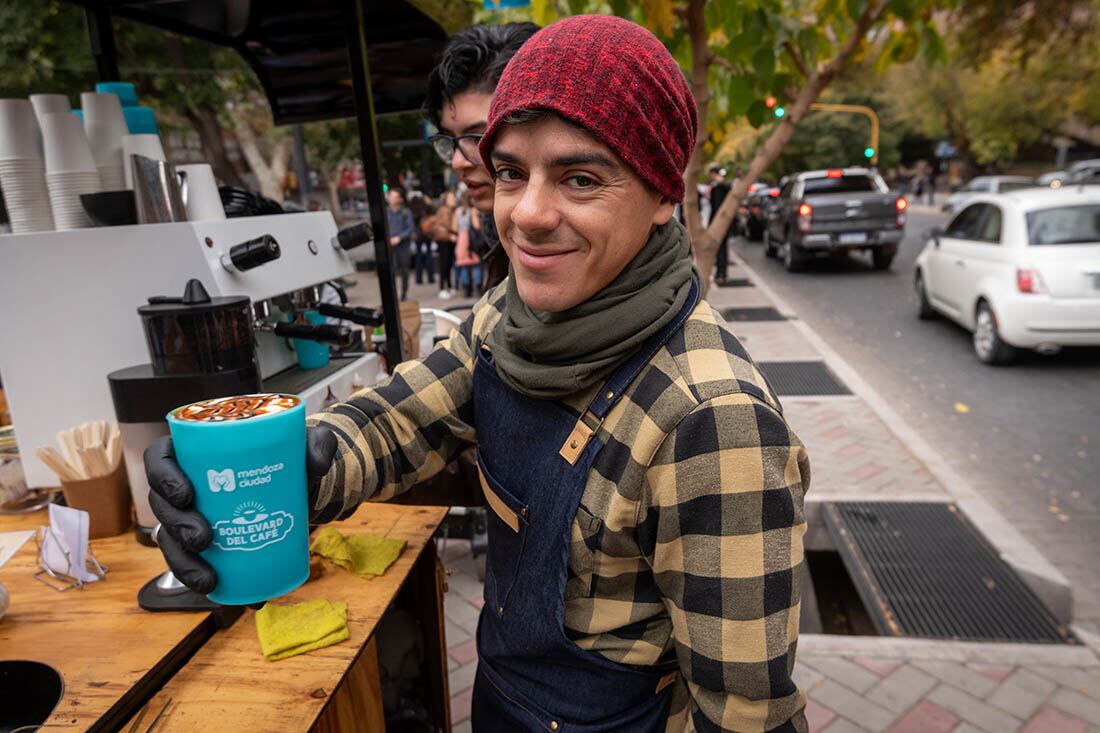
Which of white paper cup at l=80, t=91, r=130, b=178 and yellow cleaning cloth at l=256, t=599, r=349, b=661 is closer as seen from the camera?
yellow cleaning cloth at l=256, t=599, r=349, b=661

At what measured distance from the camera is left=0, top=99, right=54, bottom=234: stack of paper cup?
5.89 ft

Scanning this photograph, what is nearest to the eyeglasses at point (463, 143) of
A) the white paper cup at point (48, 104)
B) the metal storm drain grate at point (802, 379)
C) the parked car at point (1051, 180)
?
the white paper cup at point (48, 104)

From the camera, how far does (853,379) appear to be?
291 inches

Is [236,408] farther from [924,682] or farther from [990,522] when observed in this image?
[990,522]

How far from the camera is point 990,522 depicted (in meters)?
4.21

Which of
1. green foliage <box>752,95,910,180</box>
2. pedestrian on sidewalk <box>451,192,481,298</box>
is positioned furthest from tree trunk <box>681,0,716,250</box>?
green foliage <box>752,95,910,180</box>

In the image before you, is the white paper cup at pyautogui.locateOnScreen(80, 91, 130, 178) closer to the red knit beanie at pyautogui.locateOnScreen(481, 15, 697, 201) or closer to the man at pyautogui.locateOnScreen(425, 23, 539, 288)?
the man at pyautogui.locateOnScreen(425, 23, 539, 288)

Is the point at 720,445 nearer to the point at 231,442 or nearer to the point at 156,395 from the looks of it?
the point at 231,442

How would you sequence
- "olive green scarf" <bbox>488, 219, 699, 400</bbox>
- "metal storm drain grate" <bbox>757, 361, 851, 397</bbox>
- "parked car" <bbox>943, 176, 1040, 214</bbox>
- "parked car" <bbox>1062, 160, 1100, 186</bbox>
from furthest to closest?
"parked car" <bbox>943, 176, 1040, 214</bbox>, "parked car" <bbox>1062, 160, 1100, 186</bbox>, "metal storm drain grate" <bbox>757, 361, 851, 397</bbox>, "olive green scarf" <bbox>488, 219, 699, 400</bbox>

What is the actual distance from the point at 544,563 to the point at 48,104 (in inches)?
72.3

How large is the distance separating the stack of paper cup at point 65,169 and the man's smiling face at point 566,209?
1.32 metres

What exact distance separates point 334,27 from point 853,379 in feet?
20.7

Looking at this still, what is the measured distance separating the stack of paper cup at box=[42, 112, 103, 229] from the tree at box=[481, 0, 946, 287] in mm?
1849

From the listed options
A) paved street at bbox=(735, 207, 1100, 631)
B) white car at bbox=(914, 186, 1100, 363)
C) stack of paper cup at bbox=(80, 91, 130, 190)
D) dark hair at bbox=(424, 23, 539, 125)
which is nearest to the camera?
stack of paper cup at bbox=(80, 91, 130, 190)
